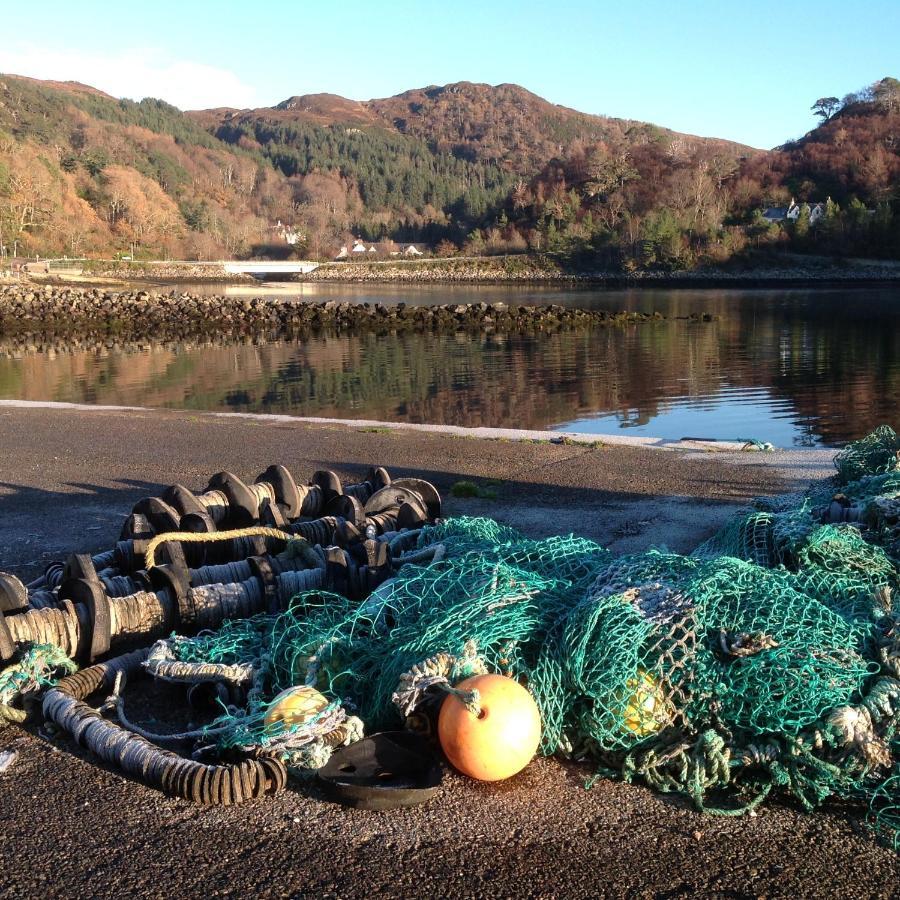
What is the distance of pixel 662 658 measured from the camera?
3869 mm

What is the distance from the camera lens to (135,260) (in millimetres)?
124000


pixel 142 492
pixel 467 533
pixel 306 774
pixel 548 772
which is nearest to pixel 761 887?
pixel 548 772

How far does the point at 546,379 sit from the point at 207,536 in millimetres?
21573

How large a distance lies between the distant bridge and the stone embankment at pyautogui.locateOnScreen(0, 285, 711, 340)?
240 ft

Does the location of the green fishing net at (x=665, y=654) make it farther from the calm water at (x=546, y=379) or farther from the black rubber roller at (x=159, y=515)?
the calm water at (x=546, y=379)

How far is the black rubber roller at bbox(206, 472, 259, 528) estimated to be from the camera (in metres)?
6.77

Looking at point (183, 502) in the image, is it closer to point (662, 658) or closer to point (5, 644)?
point (5, 644)

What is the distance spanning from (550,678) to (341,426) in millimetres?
10027

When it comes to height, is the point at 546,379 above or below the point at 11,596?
below

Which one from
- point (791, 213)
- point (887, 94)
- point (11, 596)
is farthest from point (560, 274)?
point (11, 596)

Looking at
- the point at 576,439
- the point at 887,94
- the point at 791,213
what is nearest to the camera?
the point at 576,439

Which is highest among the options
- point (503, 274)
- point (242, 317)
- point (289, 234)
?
point (289, 234)

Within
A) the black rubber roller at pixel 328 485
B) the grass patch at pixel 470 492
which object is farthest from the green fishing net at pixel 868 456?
the black rubber roller at pixel 328 485

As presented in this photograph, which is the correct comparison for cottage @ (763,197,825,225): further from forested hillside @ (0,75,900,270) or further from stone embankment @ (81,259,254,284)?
stone embankment @ (81,259,254,284)
